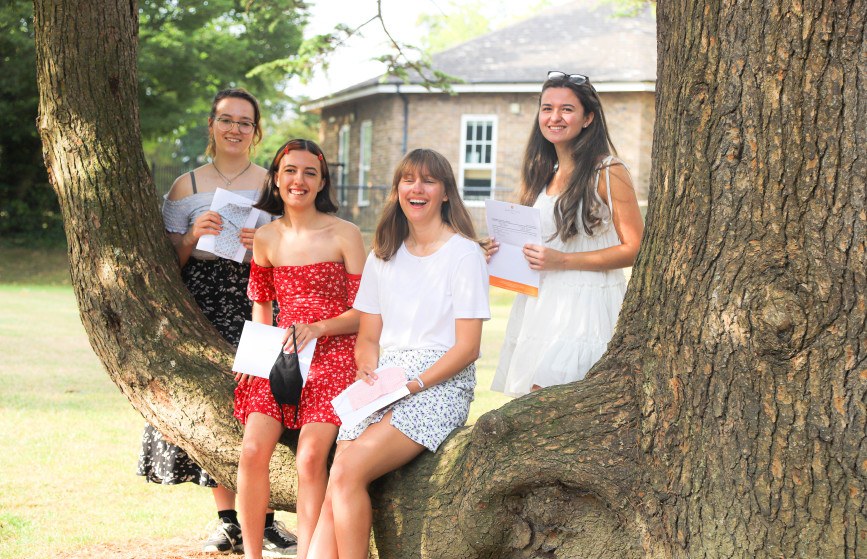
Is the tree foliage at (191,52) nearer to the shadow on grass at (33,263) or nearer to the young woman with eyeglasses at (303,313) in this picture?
the shadow on grass at (33,263)

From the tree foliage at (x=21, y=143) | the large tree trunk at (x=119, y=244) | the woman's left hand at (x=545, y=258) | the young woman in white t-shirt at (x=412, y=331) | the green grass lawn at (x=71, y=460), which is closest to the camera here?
the young woman in white t-shirt at (x=412, y=331)

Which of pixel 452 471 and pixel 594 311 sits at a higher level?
pixel 594 311

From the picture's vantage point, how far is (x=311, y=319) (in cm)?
440

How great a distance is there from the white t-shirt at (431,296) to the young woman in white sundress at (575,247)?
0.82 feet

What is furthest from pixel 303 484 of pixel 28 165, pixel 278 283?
pixel 28 165

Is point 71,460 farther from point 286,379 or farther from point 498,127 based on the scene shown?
point 498,127

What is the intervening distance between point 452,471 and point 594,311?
3.05 ft

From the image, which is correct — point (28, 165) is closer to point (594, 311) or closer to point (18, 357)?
point (18, 357)

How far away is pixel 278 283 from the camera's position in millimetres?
4504

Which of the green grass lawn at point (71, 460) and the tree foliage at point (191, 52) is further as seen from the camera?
the tree foliage at point (191, 52)

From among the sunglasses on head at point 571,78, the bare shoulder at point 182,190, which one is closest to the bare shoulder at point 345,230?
the bare shoulder at point 182,190

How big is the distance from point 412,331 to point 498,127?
23708 mm

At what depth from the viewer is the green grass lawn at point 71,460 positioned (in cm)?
569

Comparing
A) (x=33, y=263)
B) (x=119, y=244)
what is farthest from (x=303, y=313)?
(x=33, y=263)
